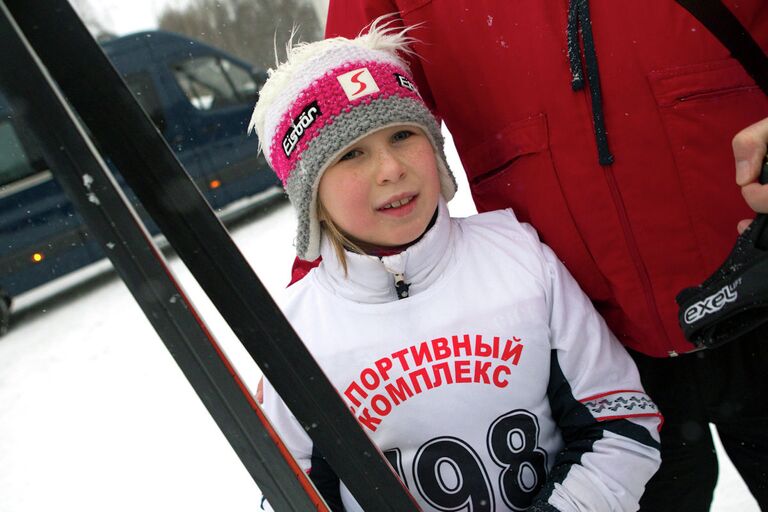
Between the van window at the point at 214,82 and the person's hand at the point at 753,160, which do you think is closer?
the person's hand at the point at 753,160

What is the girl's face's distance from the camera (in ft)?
3.84

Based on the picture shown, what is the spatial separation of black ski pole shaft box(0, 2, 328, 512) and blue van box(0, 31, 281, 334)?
611 cm

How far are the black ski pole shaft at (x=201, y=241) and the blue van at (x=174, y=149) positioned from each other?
20.1ft

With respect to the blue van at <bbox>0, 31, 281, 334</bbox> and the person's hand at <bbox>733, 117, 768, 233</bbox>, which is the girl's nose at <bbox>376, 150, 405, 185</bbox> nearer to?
the person's hand at <bbox>733, 117, 768, 233</bbox>

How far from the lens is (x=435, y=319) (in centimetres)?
120

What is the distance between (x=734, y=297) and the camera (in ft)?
2.97

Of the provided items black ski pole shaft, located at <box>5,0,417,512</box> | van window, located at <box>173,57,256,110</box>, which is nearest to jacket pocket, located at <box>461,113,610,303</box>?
black ski pole shaft, located at <box>5,0,417,512</box>

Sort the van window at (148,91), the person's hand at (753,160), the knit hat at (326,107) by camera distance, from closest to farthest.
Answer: the person's hand at (753,160), the knit hat at (326,107), the van window at (148,91)

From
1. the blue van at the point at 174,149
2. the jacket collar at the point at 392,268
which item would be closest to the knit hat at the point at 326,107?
the jacket collar at the point at 392,268

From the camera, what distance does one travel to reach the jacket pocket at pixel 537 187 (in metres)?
1.20

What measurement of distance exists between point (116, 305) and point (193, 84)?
329cm

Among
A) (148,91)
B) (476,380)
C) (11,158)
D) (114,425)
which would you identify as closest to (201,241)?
(476,380)

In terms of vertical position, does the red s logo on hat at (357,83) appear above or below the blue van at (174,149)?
below

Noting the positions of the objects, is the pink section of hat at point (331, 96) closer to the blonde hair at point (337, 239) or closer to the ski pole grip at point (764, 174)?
the blonde hair at point (337, 239)
